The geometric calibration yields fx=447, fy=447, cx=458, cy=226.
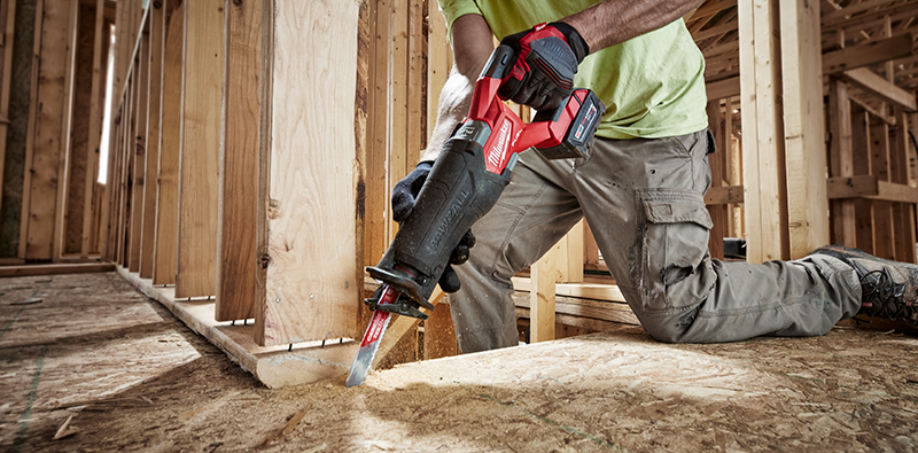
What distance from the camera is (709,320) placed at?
53.5 inches

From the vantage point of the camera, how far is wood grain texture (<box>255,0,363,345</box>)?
947 mm

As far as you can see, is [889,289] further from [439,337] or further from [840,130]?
[840,130]

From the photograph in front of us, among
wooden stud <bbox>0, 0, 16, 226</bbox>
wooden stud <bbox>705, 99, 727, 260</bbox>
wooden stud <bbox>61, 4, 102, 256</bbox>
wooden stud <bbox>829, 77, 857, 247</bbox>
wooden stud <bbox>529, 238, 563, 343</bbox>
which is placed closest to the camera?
wooden stud <bbox>529, 238, 563, 343</bbox>

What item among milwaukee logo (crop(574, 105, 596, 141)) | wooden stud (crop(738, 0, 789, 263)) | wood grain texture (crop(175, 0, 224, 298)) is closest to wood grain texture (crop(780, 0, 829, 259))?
wooden stud (crop(738, 0, 789, 263))

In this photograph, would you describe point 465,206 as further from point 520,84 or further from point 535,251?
point 535,251

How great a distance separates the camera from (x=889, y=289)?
4.43ft

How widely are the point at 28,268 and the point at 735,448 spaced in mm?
5195

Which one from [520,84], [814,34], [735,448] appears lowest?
[735,448]

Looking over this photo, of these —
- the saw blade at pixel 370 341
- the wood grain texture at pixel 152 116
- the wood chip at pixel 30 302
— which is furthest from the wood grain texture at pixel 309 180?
the wood grain texture at pixel 152 116

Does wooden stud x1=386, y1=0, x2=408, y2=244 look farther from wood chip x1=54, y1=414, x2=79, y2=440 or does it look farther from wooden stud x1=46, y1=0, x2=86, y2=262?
wooden stud x1=46, y1=0, x2=86, y2=262

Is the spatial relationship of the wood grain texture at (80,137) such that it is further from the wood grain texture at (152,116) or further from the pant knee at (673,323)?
the pant knee at (673,323)

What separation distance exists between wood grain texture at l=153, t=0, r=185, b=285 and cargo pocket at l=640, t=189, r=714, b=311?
2.24 m

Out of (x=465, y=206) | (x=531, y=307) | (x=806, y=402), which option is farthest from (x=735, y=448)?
(x=531, y=307)

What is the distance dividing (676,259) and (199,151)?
192cm
